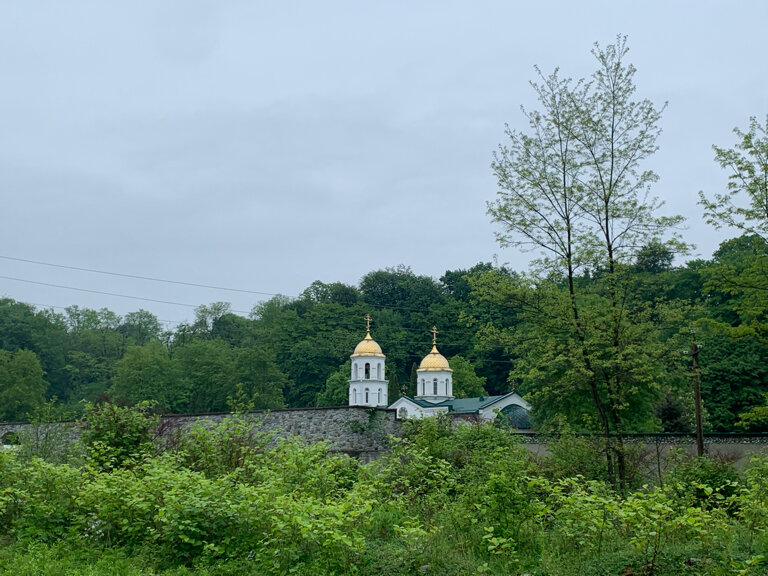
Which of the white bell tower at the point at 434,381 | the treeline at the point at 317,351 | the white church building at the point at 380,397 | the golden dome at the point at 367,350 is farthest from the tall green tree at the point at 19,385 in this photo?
the white bell tower at the point at 434,381

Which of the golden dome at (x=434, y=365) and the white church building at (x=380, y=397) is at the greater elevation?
the golden dome at (x=434, y=365)

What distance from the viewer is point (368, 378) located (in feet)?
165

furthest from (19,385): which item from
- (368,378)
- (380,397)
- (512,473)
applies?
(512,473)

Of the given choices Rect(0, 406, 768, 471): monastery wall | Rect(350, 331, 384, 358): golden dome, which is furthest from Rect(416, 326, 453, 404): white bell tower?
Rect(0, 406, 768, 471): monastery wall

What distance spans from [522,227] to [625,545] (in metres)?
8.70

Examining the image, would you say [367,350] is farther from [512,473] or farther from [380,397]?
[512,473]

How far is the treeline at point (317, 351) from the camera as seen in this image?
34781mm

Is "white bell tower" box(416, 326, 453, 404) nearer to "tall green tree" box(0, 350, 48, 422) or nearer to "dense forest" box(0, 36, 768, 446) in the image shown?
"dense forest" box(0, 36, 768, 446)

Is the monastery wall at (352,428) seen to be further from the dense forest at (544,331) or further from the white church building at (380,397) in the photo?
the white church building at (380,397)

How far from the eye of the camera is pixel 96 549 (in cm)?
799

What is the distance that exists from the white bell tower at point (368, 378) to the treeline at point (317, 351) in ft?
22.8

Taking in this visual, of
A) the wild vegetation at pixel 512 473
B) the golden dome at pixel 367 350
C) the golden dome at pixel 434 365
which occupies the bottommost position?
the wild vegetation at pixel 512 473

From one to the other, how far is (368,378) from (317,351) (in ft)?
56.8

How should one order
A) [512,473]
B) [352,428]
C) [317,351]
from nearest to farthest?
1. [512,473]
2. [352,428]
3. [317,351]
